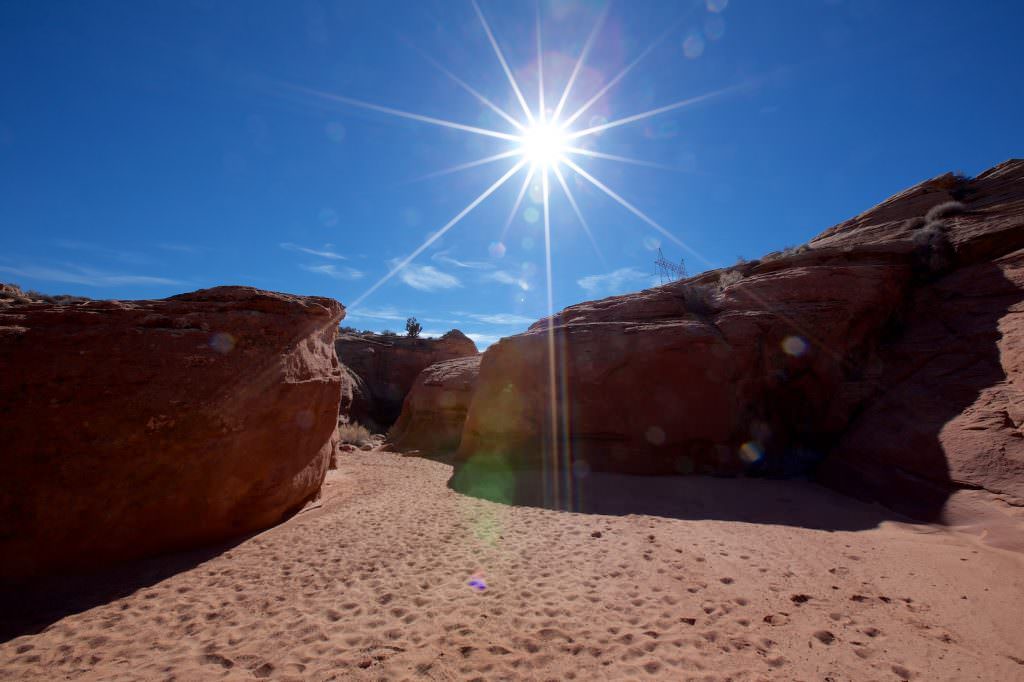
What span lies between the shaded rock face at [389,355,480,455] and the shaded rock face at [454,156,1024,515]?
2922mm

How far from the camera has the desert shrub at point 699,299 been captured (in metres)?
11.3

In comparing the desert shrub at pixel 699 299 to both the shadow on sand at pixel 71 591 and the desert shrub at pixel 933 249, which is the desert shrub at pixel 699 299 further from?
the shadow on sand at pixel 71 591

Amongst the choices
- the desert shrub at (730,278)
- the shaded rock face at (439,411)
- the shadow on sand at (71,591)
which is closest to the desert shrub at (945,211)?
the desert shrub at (730,278)

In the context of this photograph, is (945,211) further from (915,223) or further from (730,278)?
(730,278)

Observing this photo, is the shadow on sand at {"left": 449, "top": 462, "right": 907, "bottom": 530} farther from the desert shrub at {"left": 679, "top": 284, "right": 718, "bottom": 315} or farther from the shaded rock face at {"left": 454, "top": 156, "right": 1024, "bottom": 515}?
the desert shrub at {"left": 679, "top": 284, "right": 718, "bottom": 315}

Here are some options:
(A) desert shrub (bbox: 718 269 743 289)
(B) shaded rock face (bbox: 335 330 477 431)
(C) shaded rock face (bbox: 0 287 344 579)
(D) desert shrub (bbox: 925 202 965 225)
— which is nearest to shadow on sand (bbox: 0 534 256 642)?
(C) shaded rock face (bbox: 0 287 344 579)

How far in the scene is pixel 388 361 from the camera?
2734cm

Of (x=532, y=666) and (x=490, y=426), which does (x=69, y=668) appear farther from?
(x=490, y=426)

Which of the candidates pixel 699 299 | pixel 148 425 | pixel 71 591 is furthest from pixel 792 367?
pixel 71 591

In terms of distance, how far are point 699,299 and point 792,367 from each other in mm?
2820

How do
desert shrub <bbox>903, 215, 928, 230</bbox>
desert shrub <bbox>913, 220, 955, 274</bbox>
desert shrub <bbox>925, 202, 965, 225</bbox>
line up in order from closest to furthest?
1. desert shrub <bbox>913, 220, 955, 274</bbox>
2. desert shrub <bbox>925, 202, 965, 225</bbox>
3. desert shrub <bbox>903, 215, 928, 230</bbox>

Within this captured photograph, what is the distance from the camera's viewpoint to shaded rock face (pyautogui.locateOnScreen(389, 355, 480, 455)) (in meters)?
14.7

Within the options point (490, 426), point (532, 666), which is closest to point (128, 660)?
point (532, 666)

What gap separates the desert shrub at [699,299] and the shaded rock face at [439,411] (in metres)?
6.83
